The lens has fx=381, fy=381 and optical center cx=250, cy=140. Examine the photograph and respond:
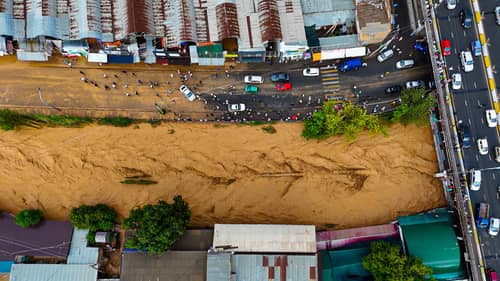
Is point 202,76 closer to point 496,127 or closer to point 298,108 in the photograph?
point 298,108

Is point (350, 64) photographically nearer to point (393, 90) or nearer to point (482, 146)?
point (393, 90)

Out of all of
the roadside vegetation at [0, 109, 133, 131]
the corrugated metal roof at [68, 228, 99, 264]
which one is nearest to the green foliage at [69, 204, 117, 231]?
the corrugated metal roof at [68, 228, 99, 264]

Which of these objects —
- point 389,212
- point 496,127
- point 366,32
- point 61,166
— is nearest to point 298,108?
point 366,32

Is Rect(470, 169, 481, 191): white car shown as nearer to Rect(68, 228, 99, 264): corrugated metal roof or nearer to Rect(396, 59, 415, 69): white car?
Rect(396, 59, 415, 69): white car

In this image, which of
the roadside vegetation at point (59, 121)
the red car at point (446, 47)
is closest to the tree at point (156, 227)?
the roadside vegetation at point (59, 121)

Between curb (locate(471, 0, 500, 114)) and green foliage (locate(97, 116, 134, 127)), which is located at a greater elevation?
curb (locate(471, 0, 500, 114))

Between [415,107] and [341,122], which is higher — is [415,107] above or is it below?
above

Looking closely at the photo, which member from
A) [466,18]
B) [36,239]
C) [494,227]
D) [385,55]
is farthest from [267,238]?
[466,18]
